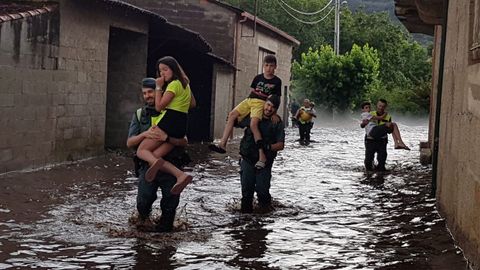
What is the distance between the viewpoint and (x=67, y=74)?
14.8 m

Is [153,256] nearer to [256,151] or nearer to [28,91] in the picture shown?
[256,151]

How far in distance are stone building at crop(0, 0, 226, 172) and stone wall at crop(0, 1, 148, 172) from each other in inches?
0.6

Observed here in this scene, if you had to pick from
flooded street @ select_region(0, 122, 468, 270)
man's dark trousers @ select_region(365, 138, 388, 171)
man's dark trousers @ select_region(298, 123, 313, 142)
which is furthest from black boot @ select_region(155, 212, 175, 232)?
man's dark trousers @ select_region(298, 123, 313, 142)

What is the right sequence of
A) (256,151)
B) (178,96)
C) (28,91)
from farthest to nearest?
(28,91), (256,151), (178,96)

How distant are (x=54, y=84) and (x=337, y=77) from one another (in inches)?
1361

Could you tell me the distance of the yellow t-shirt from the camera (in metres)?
7.95

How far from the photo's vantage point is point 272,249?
753 centimetres

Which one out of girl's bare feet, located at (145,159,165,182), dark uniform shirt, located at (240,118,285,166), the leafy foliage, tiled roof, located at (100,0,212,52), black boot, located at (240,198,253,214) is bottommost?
black boot, located at (240,198,253,214)

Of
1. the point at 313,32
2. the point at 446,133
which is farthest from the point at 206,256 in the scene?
the point at 313,32

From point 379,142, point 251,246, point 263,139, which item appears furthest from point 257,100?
point 379,142

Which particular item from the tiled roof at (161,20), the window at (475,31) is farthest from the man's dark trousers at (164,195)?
the tiled roof at (161,20)

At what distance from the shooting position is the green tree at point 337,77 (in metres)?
47.2

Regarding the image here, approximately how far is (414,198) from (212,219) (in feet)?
12.3

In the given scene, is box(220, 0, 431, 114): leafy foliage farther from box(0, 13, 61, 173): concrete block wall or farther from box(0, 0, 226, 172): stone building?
box(0, 13, 61, 173): concrete block wall
